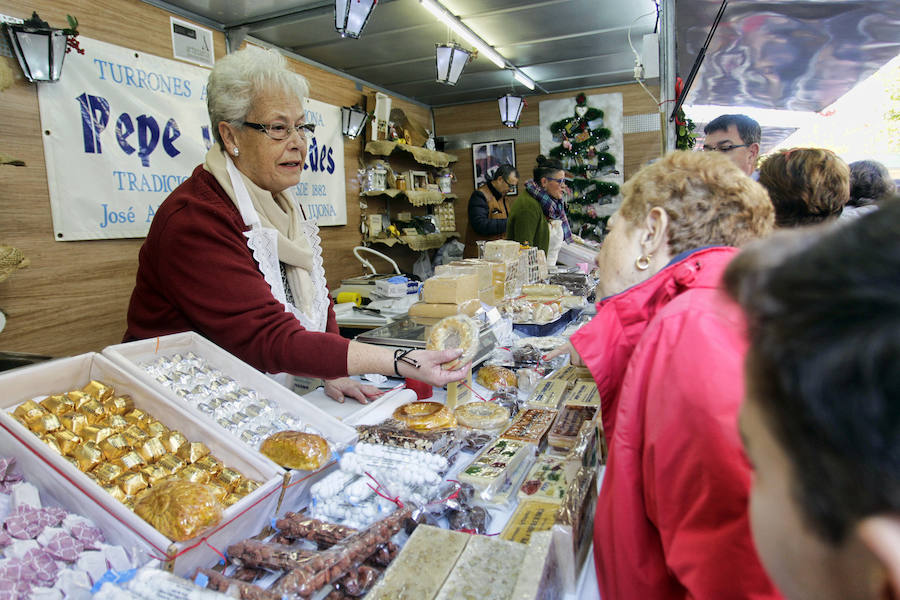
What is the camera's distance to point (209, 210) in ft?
6.20

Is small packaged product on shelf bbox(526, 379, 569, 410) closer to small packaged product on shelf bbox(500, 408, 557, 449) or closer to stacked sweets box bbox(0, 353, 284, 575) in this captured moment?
small packaged product on shelf bbox(500, 408, 557, 449)

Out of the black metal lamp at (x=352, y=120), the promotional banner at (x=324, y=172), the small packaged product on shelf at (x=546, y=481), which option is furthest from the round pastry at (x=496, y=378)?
the black metal lamp at (x=352, y=120)

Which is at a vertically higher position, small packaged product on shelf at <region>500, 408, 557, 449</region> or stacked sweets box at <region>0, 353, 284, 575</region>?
stacked sweets box at <region>0, 353, 284, 575</region>

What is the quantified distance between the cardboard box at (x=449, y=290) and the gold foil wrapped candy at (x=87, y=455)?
1686 millimetres

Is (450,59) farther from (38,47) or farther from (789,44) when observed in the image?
(789,44)

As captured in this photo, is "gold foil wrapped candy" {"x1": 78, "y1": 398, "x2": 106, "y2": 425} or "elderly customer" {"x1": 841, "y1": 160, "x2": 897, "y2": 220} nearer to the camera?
"gold foil wrapped candy" {"x1": 78, "y1": 398, "x2": 106, "y2": 425}

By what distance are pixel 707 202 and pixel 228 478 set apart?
1.32 m

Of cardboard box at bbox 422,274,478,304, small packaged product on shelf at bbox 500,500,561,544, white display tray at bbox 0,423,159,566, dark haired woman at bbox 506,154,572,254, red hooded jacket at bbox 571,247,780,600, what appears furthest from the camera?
dark haired woman at bbox 506,154,572,254

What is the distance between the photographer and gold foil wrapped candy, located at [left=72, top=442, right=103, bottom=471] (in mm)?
1226

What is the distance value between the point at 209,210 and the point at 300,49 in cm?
460

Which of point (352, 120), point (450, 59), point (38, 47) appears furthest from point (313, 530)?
point (352, 120)

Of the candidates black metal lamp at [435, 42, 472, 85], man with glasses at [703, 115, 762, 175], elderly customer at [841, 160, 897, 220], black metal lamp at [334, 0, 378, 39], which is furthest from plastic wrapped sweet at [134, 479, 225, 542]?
black metal lamp at [435, 42, 472, 85]

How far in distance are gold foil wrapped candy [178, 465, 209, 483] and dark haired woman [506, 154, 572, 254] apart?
169 inches

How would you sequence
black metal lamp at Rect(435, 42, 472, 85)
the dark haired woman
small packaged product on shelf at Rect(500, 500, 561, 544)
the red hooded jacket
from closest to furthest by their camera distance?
the red hooded jacket → small packaged product on shelf at Rect(500, 500, 561, 544) → black metal lamp at Rect(435, 42, 472, 85) → the dark haired woman
